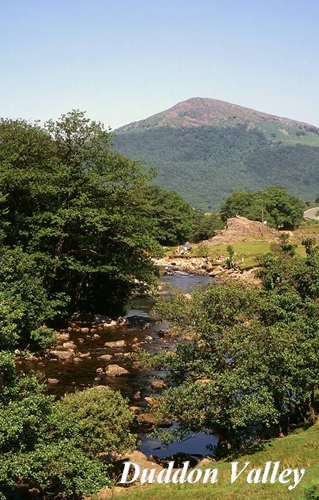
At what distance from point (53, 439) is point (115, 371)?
16.4m

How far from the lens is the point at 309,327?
82.2 ft

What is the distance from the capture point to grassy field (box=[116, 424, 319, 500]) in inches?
696

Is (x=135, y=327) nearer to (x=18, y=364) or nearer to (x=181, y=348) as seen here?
(x=18, y=364)

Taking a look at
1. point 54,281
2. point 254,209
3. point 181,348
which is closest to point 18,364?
point 54,281

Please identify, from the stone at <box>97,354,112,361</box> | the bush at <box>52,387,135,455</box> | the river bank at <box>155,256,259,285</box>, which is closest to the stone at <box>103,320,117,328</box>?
the stone at <box>97,354,112,361</box>

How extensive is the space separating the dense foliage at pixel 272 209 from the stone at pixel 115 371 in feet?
338

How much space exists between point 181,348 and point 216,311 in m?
2.46

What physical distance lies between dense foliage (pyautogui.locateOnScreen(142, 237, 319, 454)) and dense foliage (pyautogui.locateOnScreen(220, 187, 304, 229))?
362 ft

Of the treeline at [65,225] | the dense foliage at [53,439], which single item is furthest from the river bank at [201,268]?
the dense foliage at [53,439]

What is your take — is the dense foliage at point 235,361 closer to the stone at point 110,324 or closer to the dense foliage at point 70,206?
the dense foliage at point 70,206

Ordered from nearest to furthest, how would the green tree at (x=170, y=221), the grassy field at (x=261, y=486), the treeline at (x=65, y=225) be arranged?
the grassy field at (x=261, y=486), the treeline at (x=65, y=225), the green tree at (x=170, y=221)

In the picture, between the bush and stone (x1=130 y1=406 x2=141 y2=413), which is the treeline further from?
the bush

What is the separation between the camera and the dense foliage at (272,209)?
459 feet

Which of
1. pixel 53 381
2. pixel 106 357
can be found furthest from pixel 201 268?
pixel 53 381
